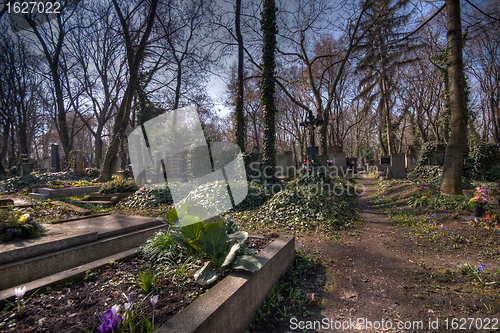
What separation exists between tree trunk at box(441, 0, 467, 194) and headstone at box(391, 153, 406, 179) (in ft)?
23.0

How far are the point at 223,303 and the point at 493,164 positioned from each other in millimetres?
13339

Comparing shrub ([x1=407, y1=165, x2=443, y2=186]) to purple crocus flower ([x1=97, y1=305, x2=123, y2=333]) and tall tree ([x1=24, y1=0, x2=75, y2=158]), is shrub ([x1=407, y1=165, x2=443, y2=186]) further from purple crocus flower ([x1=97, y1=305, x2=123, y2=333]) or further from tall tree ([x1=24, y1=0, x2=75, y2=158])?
tall tree ([x1=24, y1=0, x2=75, y2=158])

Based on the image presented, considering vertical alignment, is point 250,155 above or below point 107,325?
above

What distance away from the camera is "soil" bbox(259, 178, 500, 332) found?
2.22 m

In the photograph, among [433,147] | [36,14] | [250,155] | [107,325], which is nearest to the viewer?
[107,325]

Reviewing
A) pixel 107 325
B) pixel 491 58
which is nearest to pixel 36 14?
pixel 107 325

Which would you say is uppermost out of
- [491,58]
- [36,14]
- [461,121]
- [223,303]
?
[36,14]

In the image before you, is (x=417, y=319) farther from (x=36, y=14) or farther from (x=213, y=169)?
(x=36, y=14)

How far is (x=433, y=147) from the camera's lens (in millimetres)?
11602

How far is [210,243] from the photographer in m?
2.42

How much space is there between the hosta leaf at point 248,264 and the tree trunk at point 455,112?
7.08 meters

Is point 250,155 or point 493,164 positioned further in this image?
point 250,155

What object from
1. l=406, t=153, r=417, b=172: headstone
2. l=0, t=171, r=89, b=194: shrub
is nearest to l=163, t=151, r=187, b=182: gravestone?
l=0, t=171, r=89, b=194: shrub

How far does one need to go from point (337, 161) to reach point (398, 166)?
3.85 meters
